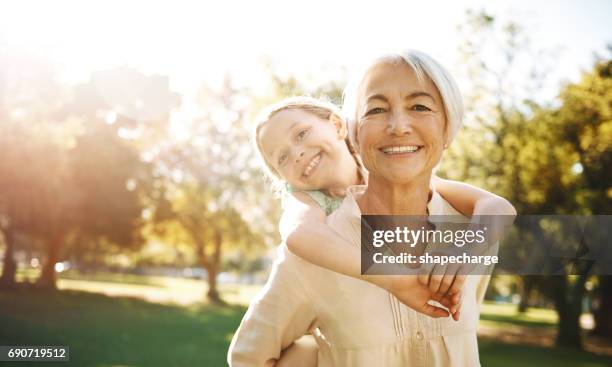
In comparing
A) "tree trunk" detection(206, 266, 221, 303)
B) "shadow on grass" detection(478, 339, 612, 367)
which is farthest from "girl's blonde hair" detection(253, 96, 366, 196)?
"tree trunk" detection(206, 266, 221, 303)

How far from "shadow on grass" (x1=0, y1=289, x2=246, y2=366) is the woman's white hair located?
13712 millimetres

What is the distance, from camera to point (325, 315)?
1.67 meters

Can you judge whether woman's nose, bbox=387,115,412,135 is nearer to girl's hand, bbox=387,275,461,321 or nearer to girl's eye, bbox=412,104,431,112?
girl's eye, bbox=412,104,431,112

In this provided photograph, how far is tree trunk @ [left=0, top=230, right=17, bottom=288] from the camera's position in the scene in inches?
1076

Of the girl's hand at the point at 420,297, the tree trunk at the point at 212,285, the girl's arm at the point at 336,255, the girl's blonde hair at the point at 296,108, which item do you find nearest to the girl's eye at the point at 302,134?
→ the girl's blonde hair at the point at 296,108

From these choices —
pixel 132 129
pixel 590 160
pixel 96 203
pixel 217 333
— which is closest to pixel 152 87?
pixel 132 129

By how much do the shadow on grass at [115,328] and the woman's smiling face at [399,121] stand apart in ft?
44.8

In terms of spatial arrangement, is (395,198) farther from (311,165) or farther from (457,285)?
(311,165)

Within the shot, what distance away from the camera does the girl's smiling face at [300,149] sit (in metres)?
2.52

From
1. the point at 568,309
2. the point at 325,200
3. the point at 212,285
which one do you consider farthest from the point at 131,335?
the point at 325,200

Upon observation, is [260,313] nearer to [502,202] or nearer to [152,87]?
[502,202]

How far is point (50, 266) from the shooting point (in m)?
29.9

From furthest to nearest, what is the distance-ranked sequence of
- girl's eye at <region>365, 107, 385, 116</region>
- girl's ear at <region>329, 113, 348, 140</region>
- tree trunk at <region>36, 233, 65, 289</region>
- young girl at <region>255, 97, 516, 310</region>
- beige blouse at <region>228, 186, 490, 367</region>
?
1. tree trunk at <region>36, 233, 65, 289</region>
2. girl's ear at <region>329, 113, 348, 140</region>
3. young girl at <region>255, 97, 516, 310</region>
4. girl's eye at <region>365, 107, 385, 116</region>
5. beige blouse at <region>228, 186, 490, 367</region>

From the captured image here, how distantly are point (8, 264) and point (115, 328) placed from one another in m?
10.5
